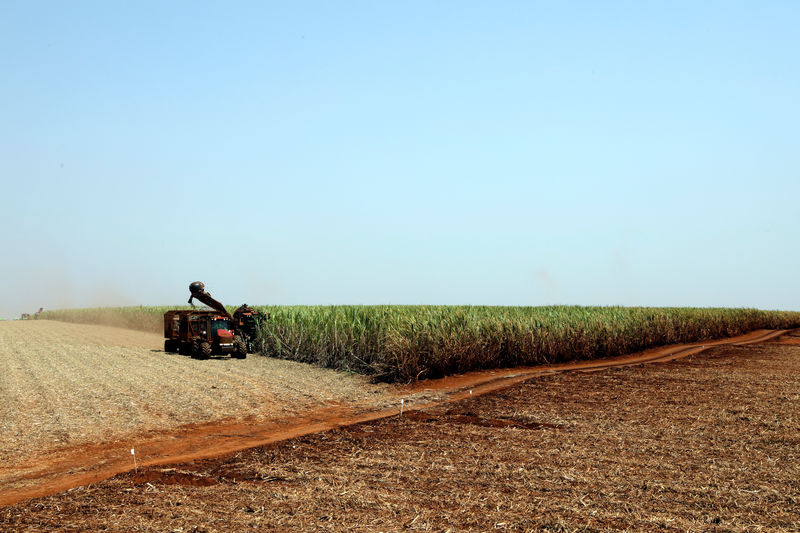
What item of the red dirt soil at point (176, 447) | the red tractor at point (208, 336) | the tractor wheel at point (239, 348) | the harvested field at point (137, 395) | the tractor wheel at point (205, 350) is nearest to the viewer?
the red dirt soil at point (176, 447)

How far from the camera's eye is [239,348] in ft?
83.8

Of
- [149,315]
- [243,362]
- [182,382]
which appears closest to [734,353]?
[243,362]

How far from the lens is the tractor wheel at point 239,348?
83.8 ft

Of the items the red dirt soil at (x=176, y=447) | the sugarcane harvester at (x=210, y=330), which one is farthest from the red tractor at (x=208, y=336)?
the red dirt soil at (x=176, y=447)

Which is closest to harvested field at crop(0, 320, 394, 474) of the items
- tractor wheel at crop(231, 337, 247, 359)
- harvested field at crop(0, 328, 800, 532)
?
tractor wheel at crop(231, 337, 247, 359)

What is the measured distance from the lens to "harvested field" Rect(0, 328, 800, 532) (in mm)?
6898

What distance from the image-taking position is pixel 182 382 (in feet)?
60.3

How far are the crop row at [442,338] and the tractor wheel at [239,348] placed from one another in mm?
1805

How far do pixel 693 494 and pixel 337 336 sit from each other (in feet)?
54.2

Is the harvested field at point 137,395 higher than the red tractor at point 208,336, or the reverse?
the red tractor at point 208,336

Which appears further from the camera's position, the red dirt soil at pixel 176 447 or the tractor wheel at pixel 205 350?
the tractor wheel at pixel 205 350

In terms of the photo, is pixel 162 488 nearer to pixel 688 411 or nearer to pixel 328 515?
pixel 328 515

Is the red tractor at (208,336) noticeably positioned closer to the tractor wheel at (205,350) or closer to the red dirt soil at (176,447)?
the tractor wheel at (205,350)

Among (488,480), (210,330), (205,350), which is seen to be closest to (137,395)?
(205,350)
